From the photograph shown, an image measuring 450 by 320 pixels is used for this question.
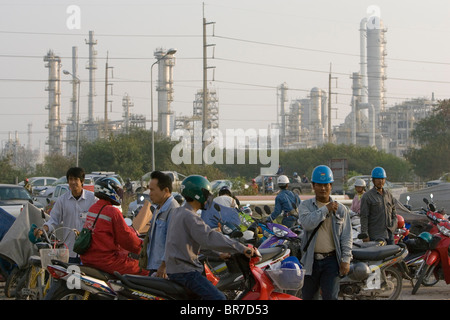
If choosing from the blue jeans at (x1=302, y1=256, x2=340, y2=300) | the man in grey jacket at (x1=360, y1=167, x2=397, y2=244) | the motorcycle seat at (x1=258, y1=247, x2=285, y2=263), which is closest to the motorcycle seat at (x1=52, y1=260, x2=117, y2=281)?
the blue jeans at (x1=302, y1=256, x2=340, y2=300)

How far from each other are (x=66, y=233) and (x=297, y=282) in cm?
325

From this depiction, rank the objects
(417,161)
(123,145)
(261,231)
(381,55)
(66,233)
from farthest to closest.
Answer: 1. (381,55)
2. (417,161)
3. (123,145)
4. (261,231)
5. (66,233)

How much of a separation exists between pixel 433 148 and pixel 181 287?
7385 centimetres

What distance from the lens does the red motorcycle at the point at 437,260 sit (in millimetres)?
11578

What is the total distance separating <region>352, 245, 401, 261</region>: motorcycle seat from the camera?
9.36 m

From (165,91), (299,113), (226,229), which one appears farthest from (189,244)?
(299,113)

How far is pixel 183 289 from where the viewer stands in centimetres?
644

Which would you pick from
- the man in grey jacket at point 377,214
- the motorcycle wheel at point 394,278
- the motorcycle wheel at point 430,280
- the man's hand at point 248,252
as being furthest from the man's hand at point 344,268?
the motorcycle wheel at point 430,280

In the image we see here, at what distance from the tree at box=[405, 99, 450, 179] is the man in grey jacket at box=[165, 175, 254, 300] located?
72484mm

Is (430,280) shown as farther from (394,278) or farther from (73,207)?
(73,207)

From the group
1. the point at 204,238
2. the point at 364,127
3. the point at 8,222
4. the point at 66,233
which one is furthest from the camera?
the point at 364,127

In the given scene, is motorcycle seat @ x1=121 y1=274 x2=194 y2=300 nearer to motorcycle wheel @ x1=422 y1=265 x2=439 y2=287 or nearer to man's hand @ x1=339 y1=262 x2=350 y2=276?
man's hand @ x1=339 y1=262 x2=350 y2=276

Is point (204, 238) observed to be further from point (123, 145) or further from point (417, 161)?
point (417, 161)
